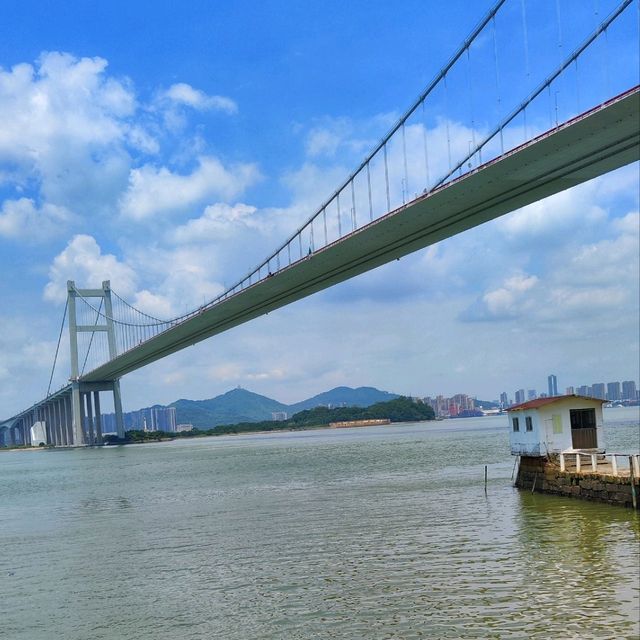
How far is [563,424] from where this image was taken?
2400 cm

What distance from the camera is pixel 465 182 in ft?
107

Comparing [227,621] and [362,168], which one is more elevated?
[362,168]

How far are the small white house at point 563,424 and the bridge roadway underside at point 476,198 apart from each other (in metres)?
8.95

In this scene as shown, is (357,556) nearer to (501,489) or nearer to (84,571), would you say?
(84,571)

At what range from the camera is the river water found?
10.9 m

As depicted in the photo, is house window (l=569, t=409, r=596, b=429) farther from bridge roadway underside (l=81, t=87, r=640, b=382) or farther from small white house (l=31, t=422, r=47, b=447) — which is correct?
small white house (l=31, t=422, r=47, b=447)

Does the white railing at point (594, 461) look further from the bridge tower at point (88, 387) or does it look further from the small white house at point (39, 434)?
the small white house at point (39, 434)

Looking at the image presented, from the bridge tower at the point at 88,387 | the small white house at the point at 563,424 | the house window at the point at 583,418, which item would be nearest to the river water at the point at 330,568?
the small white house at the point at 563,424

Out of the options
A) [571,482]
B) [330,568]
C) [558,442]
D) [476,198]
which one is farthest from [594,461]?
[476,198]

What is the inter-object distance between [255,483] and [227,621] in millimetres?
23307

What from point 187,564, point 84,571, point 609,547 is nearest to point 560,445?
point 609,547

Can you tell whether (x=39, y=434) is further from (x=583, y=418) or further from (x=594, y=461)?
(x=594, y=461)

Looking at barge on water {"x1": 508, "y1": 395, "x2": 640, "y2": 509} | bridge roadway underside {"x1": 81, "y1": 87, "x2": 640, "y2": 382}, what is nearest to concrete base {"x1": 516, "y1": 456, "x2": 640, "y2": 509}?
barge on water {"x1": 508, "y1": 395, "x2": 640, "y2": 509}

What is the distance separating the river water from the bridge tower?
247 ft
